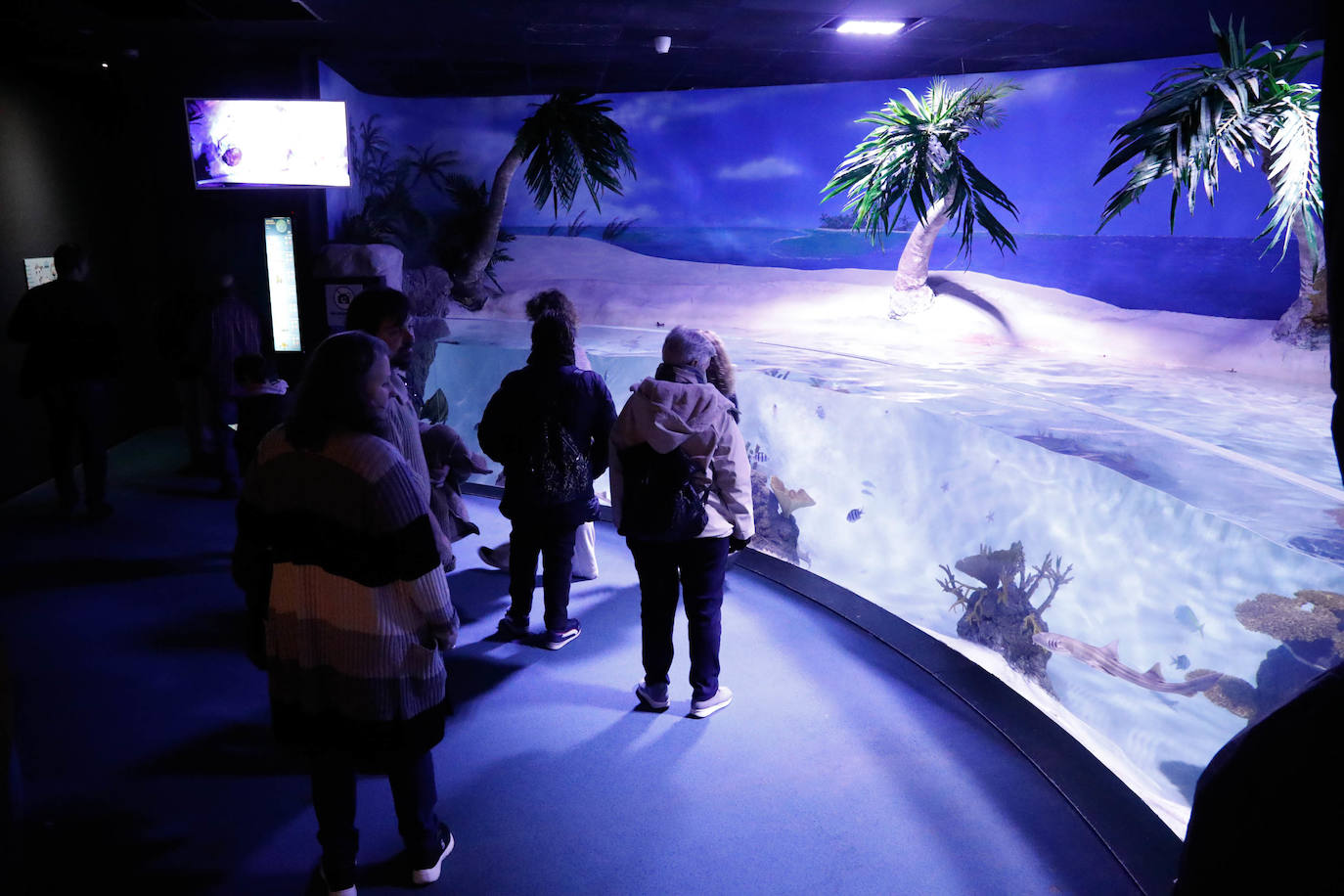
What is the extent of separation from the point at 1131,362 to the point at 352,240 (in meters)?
6.39

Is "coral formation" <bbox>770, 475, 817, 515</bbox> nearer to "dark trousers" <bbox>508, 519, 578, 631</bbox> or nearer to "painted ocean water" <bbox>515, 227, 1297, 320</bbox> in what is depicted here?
"dark trousers" <bbox>508, 519, 578, 631</bbox>

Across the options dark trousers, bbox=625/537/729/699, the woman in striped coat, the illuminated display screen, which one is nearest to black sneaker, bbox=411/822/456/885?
the woman in striped coat

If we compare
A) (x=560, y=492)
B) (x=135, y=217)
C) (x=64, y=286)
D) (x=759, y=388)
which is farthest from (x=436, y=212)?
(x=560, y=492)

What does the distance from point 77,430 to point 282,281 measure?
7.56 ft

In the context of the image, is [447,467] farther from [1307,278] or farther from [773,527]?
[1307,278]

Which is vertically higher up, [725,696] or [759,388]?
[759,388]

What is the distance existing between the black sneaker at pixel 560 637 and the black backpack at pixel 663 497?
3.36 feet

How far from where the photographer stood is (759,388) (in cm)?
526

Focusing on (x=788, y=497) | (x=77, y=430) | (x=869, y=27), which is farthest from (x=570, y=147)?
(x=77, y=430)

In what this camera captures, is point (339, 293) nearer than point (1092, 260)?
Yes

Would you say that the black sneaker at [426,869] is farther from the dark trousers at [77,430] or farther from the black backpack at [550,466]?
the dark trousers at [77,430]

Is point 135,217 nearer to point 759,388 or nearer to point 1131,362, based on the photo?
point 759,388

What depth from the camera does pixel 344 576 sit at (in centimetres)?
173

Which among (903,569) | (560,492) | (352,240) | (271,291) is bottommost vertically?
(903,569)
